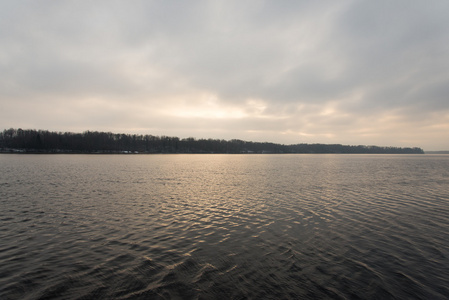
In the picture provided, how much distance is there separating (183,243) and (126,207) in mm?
10872

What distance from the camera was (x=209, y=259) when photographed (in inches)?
442

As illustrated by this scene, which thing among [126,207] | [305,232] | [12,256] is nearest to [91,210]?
[126,207]

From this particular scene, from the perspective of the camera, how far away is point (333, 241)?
1377cm

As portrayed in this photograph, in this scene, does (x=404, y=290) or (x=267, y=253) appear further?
(x=267, y=253)

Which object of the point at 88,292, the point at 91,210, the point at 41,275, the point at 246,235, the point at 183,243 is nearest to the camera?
the point at 88,292

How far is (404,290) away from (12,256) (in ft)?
57.9

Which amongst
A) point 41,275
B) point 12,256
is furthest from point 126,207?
point 41,275

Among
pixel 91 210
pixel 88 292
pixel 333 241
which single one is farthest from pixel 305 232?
pixel 91 210

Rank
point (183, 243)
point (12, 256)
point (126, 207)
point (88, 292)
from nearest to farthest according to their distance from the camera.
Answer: point (88, 292), point (12, 256), point (183, 243), point (126, 207)

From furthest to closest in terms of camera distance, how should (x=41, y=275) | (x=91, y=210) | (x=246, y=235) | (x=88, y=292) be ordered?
(x=91, y=210) → (x=246, y=235) → (x=41, y=275) → (x=88, y=292)

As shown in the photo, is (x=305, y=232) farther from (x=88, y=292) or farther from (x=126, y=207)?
(x=126, y=207)

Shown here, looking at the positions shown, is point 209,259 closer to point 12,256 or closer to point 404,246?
point 12,256

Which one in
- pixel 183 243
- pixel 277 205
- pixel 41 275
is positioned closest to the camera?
pixel 41 275

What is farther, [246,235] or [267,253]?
[246,235]
